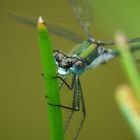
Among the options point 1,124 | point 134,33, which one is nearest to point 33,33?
point 1,124

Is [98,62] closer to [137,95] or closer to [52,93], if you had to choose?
[52,93]

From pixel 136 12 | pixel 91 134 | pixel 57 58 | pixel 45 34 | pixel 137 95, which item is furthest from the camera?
pixel 91 134

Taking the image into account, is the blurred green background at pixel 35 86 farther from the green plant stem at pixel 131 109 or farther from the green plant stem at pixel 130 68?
the green plant stem at pixel 131 109

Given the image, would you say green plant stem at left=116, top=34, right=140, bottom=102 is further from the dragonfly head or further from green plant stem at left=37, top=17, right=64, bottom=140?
the dragonfly head

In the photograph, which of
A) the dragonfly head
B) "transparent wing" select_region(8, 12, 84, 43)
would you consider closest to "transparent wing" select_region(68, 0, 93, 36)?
"transparent wing" select_region(8, 12, 84, 43)

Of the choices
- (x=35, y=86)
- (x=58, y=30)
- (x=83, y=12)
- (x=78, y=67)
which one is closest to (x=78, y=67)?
(x=78, y=67)

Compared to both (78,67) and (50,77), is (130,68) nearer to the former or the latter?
(50,77)
